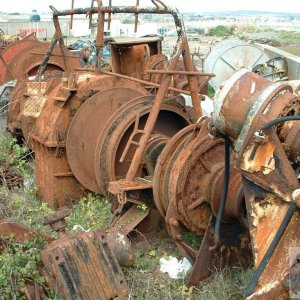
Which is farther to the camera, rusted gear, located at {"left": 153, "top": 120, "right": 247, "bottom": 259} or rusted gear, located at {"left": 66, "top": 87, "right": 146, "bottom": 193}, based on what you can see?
rusted gear, located at {"left": 66, "top": 87, "right": 146, "bottom": 193}

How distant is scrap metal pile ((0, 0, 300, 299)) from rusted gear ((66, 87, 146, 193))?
0.01 m

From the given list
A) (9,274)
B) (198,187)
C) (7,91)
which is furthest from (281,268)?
(7,91)

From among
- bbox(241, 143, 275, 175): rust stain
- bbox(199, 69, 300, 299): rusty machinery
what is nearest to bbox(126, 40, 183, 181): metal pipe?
bbox(199, 69, 300, 299): rusty machinery

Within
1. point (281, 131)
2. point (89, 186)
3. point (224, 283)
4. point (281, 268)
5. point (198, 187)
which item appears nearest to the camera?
point (281, 268)

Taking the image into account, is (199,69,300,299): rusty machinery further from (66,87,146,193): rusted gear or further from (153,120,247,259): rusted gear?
(66,87,146,193): rusted gear

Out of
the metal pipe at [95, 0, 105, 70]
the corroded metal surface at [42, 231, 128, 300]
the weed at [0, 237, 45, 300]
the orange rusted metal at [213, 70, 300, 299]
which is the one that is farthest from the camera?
the metal pipe at [95, 0, 105, 70]

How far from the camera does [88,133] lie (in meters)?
5.61

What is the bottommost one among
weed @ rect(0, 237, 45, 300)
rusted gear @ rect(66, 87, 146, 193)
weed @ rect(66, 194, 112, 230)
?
weed @ rect(66, 194, 112, 230)

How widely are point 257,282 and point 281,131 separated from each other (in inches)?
35.1

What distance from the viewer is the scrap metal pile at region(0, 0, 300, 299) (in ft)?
9.17

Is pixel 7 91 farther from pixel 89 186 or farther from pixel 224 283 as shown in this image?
pixel 224 283

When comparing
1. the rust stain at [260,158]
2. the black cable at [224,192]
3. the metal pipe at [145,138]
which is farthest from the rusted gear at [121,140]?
the rust stain at [260,158]

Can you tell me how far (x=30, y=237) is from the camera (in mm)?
3846

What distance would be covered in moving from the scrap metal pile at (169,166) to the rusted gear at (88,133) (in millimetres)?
11
